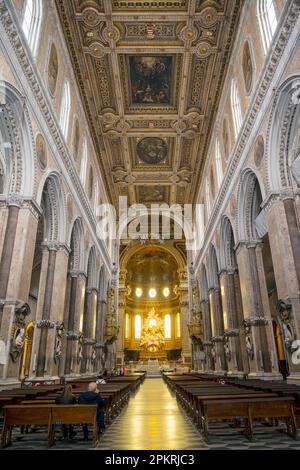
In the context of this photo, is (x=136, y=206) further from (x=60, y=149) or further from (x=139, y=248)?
(x=60, y=149)

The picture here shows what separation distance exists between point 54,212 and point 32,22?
737 cm

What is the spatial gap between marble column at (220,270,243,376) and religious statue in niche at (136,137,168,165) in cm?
1058

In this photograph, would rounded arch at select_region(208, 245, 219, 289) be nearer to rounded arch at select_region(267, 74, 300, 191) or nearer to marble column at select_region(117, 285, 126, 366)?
rounded arch at select_region(267, 74, 300, 191)

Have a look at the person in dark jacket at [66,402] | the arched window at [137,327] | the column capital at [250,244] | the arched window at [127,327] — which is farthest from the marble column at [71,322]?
the arched window at [137,327]

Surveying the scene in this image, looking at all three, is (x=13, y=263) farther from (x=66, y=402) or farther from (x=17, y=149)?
(x=66, y=402)

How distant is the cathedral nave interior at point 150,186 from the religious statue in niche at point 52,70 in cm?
14

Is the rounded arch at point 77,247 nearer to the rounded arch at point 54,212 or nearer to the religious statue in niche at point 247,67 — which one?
the rounded arch at point 54,212

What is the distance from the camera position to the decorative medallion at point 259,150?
1302 cm

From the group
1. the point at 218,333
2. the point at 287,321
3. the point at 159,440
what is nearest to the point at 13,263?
the point at 159,440

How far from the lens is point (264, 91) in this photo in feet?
40.6

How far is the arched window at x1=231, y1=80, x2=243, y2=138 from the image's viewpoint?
16.2 metres

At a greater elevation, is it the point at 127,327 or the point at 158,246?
the point at 158,246

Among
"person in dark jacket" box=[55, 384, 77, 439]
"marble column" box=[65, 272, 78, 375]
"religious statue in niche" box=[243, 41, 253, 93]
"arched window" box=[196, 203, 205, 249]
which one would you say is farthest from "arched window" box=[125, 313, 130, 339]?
"person in dark jacket" box=[55, 384, 77, 439]

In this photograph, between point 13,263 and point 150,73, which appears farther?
point 150,73
